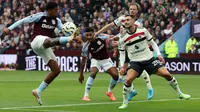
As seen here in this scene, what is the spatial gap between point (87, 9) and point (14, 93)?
20.4 metres

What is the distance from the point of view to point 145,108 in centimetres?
1530

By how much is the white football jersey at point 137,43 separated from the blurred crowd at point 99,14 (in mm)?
18566

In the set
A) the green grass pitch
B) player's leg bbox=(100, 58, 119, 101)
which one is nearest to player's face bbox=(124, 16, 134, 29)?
the green grass pitch

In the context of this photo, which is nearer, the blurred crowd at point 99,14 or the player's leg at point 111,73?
the player's leg at point 111,73

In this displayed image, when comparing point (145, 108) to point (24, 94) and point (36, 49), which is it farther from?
point (24, 94)

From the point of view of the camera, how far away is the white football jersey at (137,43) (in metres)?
15.3

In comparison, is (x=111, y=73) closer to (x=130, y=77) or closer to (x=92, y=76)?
(x=92, y=76)

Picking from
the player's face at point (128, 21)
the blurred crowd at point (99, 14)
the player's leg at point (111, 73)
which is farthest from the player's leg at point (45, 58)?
the blurred crowd at point (99, 14)

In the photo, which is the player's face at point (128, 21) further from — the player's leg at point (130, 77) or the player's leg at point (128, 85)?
the player's leg at point (128, 85)

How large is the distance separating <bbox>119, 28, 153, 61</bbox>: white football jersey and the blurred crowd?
731 inches

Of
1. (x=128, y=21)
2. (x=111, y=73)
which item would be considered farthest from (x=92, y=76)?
(x=128, y=21)

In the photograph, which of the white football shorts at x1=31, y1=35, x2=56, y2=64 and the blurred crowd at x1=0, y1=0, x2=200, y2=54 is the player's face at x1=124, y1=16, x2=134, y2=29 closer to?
the white football shorts at x1=31, y1=35, x2=56, y2=64

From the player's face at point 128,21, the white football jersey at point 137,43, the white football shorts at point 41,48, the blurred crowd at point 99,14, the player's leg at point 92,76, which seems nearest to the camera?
the player's face at point 128,21

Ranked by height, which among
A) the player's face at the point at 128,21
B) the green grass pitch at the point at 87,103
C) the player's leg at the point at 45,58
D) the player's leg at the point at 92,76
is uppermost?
the player's face at the point at 128,21
